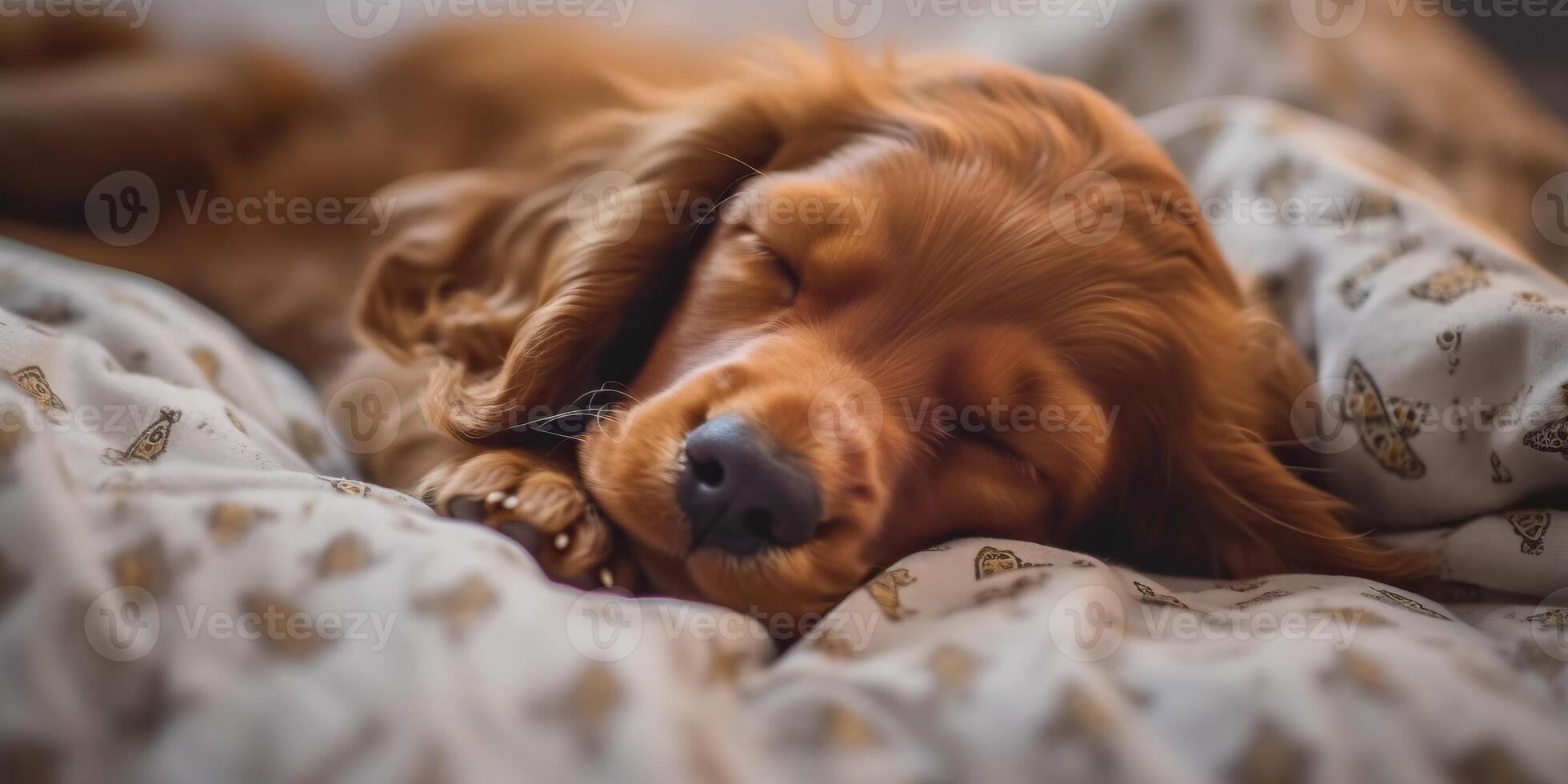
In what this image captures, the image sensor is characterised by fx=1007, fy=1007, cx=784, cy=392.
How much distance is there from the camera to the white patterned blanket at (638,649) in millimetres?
981

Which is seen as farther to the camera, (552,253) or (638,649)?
(552,253)

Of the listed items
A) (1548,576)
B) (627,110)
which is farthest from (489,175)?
(1548,576)

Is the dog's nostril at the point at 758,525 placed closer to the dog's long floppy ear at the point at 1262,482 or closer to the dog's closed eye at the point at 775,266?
the dog's closed eye at the point at 775,266

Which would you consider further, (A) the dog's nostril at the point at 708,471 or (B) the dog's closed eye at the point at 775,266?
(B) the dog's closed eye at the point at 775,266

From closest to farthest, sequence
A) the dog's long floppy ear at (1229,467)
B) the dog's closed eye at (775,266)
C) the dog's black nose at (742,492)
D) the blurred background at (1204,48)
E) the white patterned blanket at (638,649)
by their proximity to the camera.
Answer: the white patterned blanket at (638,649), the dog's black nose at (742,492), the dog's closed eye at (775,266), the dog's long floppy ear at (1229,467), the blurred background at (1204,48)

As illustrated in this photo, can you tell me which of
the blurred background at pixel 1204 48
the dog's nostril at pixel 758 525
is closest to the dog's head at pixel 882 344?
the dog's nostril at pixel 758 525

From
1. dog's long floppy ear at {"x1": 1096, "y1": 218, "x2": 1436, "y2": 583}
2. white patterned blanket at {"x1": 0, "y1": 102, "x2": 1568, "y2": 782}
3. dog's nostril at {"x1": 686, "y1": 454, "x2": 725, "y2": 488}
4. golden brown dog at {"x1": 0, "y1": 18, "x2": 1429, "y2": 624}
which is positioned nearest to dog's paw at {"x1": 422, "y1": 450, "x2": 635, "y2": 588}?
golden brown dog at {"x1": 0, "y1": 18, "x2": 1429, "y2": 624}

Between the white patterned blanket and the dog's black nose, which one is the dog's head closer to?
the dog's black nose

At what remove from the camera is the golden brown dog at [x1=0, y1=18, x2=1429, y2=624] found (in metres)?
1.50

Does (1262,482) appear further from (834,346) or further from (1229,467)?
(834,346)

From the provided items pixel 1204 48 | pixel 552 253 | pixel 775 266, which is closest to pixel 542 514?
pixel 775 266

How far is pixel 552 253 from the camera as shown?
6.90 feet

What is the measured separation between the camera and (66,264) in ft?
6.44

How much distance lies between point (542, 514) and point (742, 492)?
34 centimetres
